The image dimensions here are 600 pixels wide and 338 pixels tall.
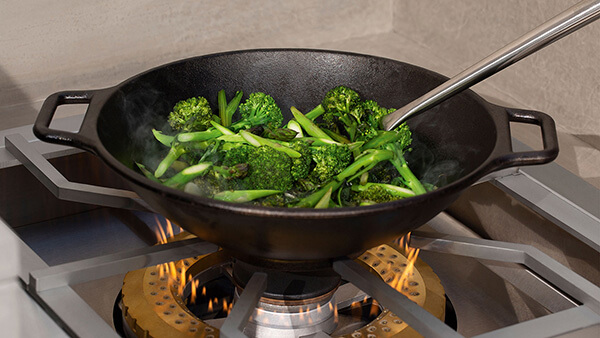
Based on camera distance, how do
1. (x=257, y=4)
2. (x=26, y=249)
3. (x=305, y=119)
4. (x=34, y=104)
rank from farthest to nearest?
(x=257, y=4) < (x=34, y=104) < (x=305, y=119) < (x=26, y=249)

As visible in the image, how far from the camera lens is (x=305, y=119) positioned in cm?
104

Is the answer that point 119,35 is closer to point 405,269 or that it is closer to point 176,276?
point 176,276

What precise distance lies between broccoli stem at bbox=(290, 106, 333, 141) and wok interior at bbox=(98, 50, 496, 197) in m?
0.08

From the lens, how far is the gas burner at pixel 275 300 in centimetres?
91

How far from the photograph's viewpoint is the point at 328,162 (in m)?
0.92

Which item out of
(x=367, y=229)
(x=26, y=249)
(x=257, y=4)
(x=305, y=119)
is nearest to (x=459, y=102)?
(x=305, y=119)

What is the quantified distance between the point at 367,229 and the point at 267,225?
0.10 meters

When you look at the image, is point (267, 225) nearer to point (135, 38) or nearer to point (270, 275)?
point (270, 275)

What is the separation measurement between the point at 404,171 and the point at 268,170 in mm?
191

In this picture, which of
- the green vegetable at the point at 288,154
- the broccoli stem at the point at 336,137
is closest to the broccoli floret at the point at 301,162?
the green vegetable at the point at 288,154

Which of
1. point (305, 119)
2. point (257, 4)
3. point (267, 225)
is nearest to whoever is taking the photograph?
point (267, 225)

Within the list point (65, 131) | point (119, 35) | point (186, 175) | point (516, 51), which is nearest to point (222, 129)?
point (186, 175)

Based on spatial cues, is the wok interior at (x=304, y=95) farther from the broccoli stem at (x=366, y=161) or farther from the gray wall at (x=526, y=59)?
the gray wall at (x=526, y=59)

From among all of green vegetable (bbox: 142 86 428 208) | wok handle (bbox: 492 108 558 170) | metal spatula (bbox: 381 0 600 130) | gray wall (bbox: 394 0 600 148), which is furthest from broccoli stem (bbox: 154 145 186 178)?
gray wall (bbox: 394 0 600 148)
